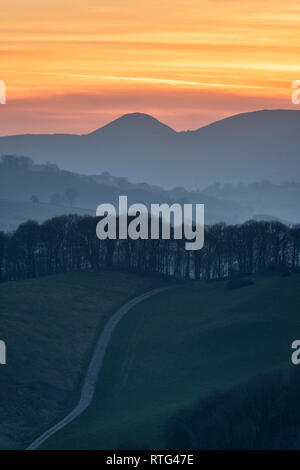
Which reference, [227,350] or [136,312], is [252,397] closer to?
[227,350]

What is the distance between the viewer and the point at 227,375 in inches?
3396

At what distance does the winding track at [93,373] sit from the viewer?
7606 cm

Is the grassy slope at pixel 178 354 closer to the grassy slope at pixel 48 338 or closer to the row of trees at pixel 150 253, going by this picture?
the grassy slope at pixel 48 338

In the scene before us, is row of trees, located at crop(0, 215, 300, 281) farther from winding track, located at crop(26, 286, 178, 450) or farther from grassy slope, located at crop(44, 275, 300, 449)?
grassy slope, located at crop(44, 275, 300, 449)

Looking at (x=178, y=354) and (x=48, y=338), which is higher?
(x=48, y=338)

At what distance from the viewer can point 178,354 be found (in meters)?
100

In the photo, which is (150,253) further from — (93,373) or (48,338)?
(93,373)

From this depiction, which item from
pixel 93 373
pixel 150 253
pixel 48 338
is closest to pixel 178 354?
pixel 93 373

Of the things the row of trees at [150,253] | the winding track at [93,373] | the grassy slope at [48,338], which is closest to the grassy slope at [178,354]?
the winding track at [93,373]

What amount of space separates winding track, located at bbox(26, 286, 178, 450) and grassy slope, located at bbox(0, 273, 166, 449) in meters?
0.87

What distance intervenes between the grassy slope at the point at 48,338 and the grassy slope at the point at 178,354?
11.7ft

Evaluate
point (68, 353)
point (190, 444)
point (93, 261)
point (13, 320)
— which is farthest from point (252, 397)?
point (93, 261)

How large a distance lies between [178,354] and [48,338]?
1742cm

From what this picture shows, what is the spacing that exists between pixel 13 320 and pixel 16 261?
55.5 metres
